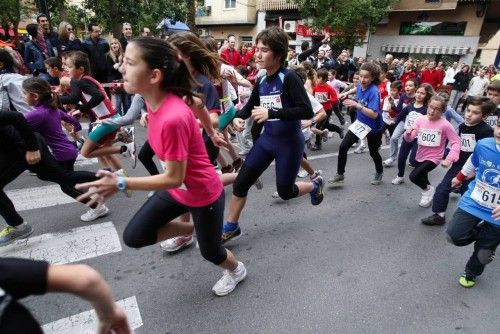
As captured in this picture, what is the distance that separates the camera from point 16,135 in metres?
3.02

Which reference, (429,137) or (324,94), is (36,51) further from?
(429,137)

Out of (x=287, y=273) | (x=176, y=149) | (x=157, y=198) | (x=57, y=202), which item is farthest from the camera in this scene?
(x=57, y=202)

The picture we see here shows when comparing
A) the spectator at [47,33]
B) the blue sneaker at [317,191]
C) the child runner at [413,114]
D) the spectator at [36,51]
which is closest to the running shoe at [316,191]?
the blue sneaker at [317,191]

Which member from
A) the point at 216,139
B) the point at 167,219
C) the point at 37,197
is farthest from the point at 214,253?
the point at 37,197

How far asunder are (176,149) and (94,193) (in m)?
0.45

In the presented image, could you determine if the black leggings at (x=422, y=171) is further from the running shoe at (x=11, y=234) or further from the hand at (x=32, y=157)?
the running shoe at (x=11, y=234)

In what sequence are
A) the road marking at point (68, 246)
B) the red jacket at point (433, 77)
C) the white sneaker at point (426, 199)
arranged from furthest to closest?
the red jacket at point (433, 77)
the white sneaker at point (426, 199)
the road marking at point (68, 246)

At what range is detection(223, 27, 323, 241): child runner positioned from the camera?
2.85 metres

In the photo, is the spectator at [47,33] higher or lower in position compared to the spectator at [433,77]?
higher

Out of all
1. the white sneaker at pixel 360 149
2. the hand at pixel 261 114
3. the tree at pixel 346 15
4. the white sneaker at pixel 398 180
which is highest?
the tree at pixel 346 15

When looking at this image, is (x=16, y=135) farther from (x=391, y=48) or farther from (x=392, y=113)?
(x=391, y=48)

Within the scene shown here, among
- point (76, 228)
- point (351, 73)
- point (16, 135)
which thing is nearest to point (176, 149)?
point (16, 135)

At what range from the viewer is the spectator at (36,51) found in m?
7.30

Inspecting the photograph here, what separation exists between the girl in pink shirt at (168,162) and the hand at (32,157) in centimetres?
142
